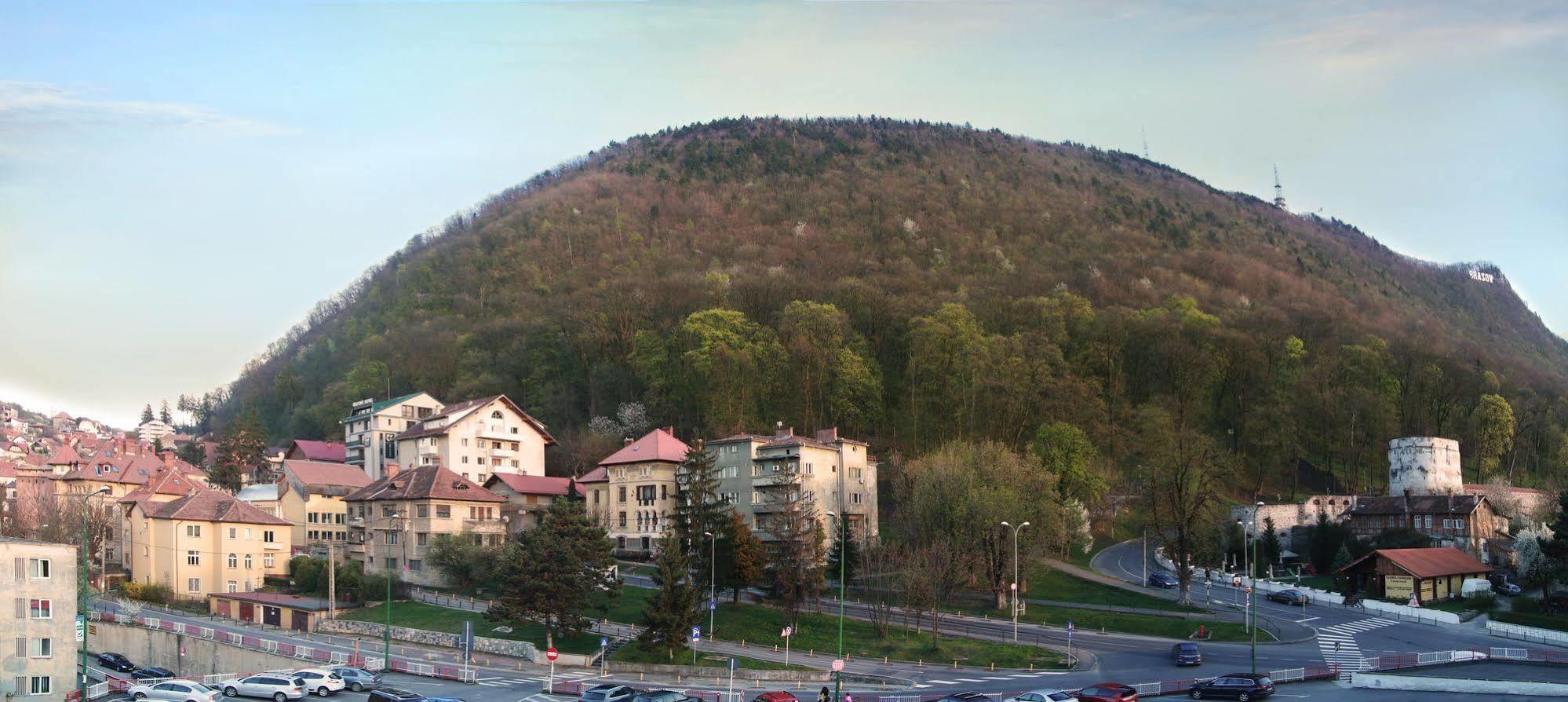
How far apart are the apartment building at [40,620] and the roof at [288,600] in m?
20.1

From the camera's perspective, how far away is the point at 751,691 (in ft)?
179

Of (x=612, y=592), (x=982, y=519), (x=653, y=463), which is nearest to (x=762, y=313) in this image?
(x=653, y=463)

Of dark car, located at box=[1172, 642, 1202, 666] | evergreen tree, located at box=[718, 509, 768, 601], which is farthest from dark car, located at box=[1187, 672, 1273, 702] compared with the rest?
evergreen tree, located at box=[718, 509, 768, 601]

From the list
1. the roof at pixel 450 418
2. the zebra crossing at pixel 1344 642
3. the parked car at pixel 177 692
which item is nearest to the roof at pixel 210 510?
the roof at pixel 450 418

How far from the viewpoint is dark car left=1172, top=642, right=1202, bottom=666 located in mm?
58812

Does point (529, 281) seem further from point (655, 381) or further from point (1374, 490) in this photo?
point (1374, 490)

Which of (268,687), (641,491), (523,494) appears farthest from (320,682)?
(523,494)

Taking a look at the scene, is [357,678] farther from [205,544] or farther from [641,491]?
[641,491]

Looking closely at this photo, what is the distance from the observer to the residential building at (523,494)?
98.3 m

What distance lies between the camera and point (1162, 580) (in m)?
86.2

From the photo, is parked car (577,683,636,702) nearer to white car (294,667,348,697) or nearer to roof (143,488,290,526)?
white car (294,667,348,697)

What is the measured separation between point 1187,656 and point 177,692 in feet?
137

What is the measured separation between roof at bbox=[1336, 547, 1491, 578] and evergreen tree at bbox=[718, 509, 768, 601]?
36223 millimetres

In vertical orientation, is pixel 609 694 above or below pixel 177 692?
below
